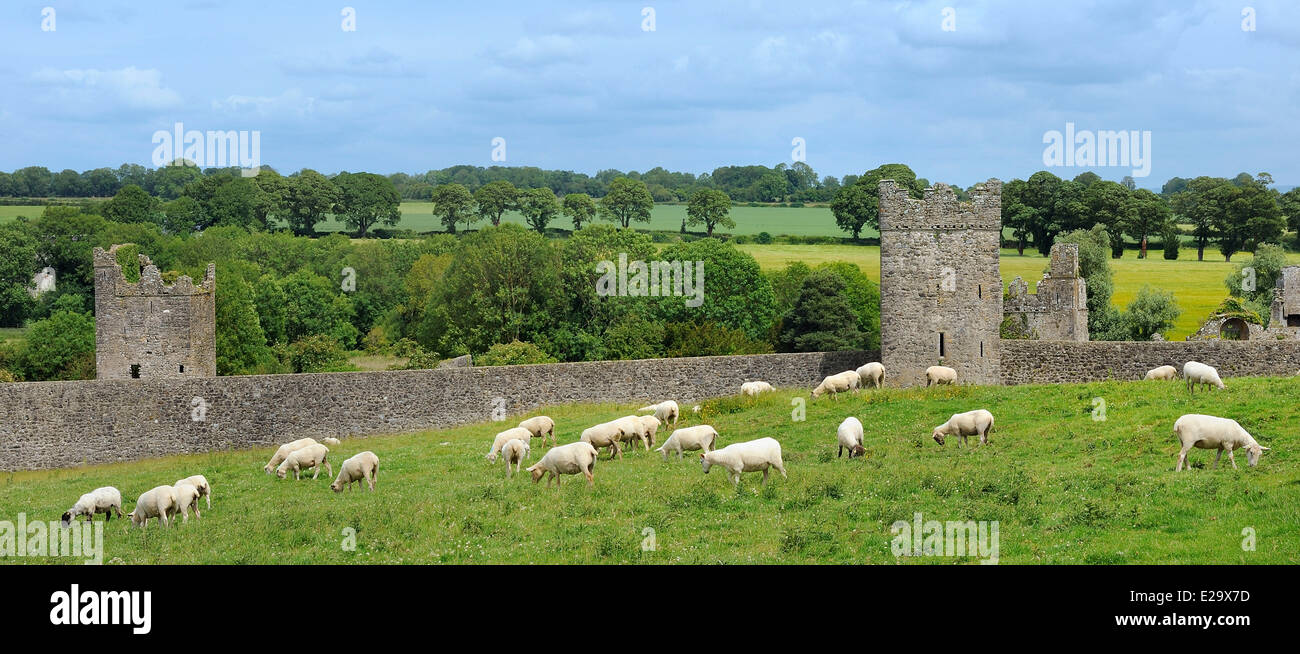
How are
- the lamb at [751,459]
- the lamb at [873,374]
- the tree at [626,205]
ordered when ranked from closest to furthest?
the lamb at [751,459] → the lamb at [873,374] → the tree at [626,205]

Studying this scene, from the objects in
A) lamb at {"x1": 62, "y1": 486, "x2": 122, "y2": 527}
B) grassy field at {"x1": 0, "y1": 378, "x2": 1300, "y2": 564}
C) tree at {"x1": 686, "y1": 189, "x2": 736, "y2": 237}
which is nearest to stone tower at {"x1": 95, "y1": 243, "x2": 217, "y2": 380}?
grassy field at {"x1": 0, "y1": 378, "x2": 1300, "y2": 564}

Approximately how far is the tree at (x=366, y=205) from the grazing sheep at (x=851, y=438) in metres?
117

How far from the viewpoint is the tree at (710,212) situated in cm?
12612

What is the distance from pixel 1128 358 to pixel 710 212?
3657 inches

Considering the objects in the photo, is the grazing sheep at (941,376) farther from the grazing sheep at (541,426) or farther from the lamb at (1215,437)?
the lamb at (1215,437)

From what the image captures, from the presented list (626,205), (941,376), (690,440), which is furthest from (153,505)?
(626,205)

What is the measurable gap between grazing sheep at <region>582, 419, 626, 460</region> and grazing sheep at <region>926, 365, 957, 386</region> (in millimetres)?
10111

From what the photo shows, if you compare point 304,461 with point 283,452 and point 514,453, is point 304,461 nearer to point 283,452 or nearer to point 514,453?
point 283,452

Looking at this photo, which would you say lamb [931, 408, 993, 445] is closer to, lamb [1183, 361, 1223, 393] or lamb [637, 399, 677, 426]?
lamb [1183, 361, 1223, 393]

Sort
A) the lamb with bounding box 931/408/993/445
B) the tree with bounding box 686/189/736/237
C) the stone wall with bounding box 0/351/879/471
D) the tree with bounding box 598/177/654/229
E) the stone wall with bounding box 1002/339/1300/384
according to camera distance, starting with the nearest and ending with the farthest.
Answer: the lamb with bounding box 931/408/993/445 → the stone wall with bounding box 1002/339/1300/384 → the stone wall with bounding box 0/351/879/471 → the tree with bounding box 686/189/736/237 → the tree with bounding box 598/177/654/229

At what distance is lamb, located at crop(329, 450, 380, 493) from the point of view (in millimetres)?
24094

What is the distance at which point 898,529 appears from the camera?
17250 mm

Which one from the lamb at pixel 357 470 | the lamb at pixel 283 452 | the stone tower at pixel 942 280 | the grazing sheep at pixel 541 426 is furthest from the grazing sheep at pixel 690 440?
the stone tower at pixel 942 280
